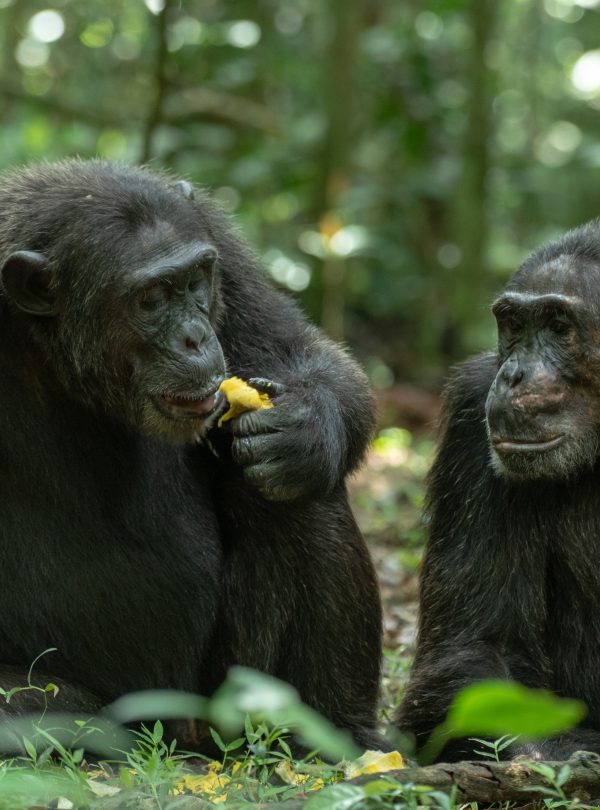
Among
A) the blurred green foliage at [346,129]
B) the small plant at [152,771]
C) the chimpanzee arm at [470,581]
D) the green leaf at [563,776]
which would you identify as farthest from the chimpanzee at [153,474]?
the blurred green foliage at [346,129]

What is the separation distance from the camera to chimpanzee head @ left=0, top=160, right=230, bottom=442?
19.2 feet

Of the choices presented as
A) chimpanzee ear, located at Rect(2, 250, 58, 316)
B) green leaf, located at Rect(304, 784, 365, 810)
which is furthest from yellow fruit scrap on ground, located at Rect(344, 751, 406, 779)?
chimpanzee ear, located at Rect(2, 250, 58, 316)

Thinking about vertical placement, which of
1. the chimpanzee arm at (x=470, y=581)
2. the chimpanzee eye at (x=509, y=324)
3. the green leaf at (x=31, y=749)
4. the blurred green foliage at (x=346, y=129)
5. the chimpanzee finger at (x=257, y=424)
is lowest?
the green leaf at (x=31, y=749)

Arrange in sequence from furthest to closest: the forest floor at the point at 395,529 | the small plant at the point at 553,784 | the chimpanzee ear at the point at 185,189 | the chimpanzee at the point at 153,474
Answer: the forest floor at the point at 395,529
the chimpanzee ear at the point at 185,189
the chimpanzee at the point at 153,474
the small plant at the point at 553,784

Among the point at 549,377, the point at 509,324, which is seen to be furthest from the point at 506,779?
the point at 509,324

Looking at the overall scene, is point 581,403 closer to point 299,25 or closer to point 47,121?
point 47,121

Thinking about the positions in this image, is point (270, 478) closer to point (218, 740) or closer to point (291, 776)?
point (218, 740)

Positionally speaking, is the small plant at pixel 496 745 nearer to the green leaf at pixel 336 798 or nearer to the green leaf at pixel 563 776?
the green leaf at pixel 563 776

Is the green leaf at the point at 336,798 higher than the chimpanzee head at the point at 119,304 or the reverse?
the reverse

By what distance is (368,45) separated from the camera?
1733 centimetres

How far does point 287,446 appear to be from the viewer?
5988 mm

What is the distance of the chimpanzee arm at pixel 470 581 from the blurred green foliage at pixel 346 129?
8.09 m

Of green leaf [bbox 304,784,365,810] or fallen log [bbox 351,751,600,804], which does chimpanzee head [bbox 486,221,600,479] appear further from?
green leaf [bbox 304,784,365,810]

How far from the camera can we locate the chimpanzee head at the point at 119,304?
19.2ft
